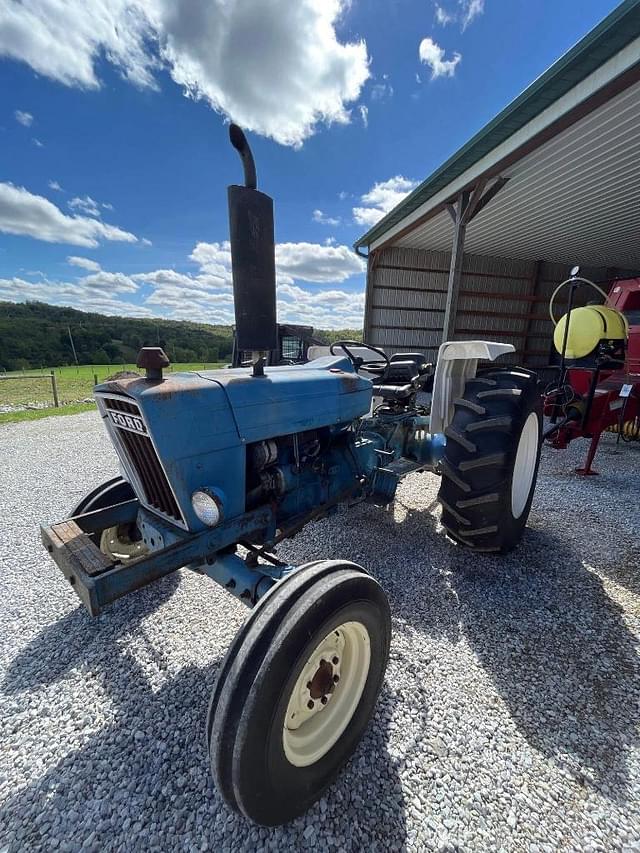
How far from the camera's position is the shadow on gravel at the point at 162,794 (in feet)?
3.69

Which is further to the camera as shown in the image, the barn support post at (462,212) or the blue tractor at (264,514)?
the barn support post at (462,212)

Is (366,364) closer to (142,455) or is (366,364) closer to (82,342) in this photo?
(142,455)

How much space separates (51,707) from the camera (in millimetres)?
1530

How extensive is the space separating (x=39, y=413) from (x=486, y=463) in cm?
923

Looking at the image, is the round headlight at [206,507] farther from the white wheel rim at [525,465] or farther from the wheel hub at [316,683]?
the white wheel rim at [525,465]

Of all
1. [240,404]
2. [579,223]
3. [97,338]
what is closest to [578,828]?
[240,404]

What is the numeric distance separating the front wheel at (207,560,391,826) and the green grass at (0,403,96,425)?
831 centimetres

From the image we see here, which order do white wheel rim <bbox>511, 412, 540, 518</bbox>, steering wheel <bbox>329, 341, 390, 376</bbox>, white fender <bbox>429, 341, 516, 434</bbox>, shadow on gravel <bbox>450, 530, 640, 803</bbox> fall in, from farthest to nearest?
steering wheel <bbox>329, 341, 390, 376</bbox> → white fender <bbox>429, 341, 516, 434</bbox> → white wheel rim <bbox>511, 412, 540, 518</bbox> → shadow on gravel <bbox>450, 530, 640, 803</bbox>

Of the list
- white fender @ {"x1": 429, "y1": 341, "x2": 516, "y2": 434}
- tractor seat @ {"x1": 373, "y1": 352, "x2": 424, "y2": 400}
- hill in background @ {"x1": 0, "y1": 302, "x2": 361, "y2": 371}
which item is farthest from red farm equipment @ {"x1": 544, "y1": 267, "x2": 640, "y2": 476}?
hill in background @ {"x1": 0, "y1": 302, "x2": 361, "y2": 371}

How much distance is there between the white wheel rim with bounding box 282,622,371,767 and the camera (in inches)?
47.9

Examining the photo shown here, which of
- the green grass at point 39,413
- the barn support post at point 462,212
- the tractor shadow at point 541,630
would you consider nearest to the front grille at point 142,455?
the tractor shadow at point 541,630

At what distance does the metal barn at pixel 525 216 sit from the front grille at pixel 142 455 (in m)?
4.61

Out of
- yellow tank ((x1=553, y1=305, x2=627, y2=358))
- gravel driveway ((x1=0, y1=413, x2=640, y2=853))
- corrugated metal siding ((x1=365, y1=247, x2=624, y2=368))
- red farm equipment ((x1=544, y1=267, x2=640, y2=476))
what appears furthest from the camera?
corrugated metal siding ((x1=365, y1=247, x2=624, y2=368))

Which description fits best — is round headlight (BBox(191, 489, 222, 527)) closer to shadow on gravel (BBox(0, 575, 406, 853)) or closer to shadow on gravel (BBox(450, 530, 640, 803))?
shadow on gravel (BBox(0, 575, 406, 853))
